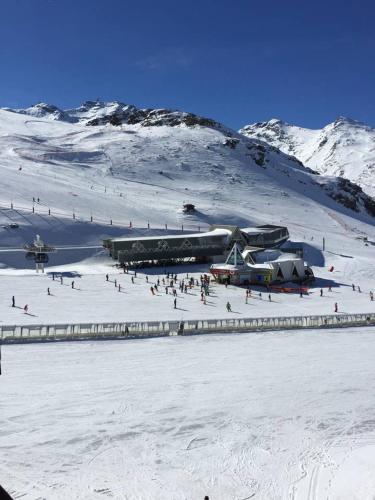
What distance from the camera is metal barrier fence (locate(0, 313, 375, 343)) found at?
76.1 ft

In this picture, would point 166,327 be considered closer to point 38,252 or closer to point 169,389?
point 169,389

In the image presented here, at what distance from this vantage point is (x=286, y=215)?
74750 mm

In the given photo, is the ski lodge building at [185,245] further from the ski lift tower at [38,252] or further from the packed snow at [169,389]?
the ski lift tower at [38,252]

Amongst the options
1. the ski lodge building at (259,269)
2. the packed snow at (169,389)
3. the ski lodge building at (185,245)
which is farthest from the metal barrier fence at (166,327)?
the ski lodge building at (185,245)

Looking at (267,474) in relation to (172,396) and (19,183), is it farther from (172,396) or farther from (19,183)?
(19,183)

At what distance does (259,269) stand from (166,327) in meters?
16.4

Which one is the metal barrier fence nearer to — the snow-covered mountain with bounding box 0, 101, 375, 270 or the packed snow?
the packed snow

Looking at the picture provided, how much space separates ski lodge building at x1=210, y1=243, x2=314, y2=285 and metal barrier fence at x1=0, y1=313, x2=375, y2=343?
37.8 feet

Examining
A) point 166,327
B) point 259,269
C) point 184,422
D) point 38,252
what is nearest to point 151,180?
point 38,252

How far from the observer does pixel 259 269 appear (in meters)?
40.1

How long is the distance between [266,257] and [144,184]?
4291 cm

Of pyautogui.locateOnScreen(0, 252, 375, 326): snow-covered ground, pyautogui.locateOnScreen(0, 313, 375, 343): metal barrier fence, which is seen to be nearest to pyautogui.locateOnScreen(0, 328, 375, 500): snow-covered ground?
pyautogui.locateOnScreen(0, 313, 375, 343): metal barrier fence

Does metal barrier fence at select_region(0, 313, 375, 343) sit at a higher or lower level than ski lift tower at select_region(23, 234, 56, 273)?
lower

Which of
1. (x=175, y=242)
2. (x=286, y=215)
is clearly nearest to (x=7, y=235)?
(x=175, y=242)
